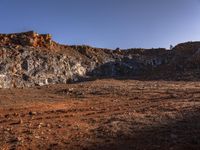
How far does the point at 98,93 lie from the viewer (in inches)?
934

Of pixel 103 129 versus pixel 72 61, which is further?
pixel 72 61

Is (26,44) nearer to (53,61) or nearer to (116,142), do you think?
(53,61)

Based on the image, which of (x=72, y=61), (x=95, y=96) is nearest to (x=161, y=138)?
(x=95, y=96)

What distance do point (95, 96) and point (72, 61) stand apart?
1169cm

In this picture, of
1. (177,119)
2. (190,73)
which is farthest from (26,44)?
(177,119)

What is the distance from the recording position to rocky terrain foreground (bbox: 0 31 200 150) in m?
10.5

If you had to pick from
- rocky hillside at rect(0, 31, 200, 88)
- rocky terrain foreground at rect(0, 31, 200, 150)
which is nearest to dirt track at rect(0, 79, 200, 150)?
rocky terrain foreground at rect(0, 31, 200, 150)

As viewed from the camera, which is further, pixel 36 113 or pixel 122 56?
pixel 122 56

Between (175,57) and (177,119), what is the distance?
92.5 feet

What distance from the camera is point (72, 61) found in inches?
1334

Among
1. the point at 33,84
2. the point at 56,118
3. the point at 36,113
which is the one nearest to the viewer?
the point at 56,118

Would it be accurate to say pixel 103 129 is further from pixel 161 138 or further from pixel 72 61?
pixel 72 61

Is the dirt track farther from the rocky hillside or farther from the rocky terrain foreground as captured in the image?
the rocky hillside

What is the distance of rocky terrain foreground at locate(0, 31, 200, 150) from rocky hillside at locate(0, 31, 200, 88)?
65 mm
